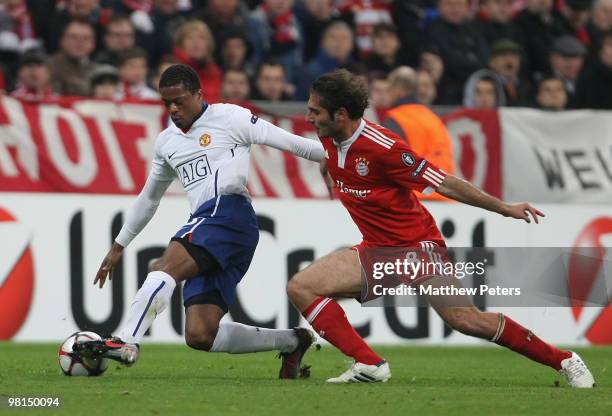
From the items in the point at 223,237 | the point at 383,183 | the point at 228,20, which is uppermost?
the point at 228,20

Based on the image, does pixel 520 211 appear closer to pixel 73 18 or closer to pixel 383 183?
pixel 383 183

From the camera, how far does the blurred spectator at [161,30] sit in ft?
53.2

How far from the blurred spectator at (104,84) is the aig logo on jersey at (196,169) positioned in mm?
5365

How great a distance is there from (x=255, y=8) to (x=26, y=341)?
6.59 meters

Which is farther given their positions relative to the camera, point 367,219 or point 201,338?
point 201,338

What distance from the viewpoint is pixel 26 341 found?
12.8 metres

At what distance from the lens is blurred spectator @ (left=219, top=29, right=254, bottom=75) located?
52.3 ft

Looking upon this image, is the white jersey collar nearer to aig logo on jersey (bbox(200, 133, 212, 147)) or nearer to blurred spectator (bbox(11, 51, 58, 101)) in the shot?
aig logo on jersey (bbox(200, 133, 212, 147))

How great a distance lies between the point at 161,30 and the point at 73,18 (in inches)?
47.4

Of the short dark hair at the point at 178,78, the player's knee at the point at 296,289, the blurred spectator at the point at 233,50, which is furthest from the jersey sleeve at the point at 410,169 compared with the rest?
the blurred spectator at the point at 233,50

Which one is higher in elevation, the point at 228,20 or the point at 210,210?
the point at 228,20

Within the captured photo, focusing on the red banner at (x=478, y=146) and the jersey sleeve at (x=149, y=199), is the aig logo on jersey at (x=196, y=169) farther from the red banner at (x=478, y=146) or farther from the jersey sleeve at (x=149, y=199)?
the red banner at (x=478, y=146)

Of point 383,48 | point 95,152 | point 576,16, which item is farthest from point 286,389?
point 576,16

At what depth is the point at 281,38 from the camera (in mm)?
16750
